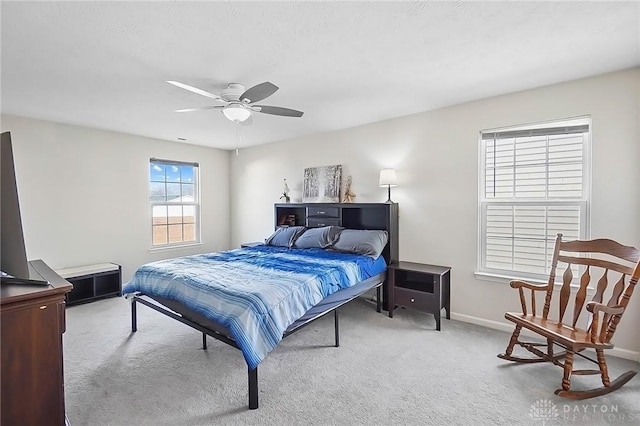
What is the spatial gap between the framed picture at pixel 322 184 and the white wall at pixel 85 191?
89.8 inches

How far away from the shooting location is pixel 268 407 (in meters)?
1.95

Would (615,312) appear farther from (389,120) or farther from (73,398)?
(73,398)

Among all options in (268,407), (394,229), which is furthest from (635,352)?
(268,407)

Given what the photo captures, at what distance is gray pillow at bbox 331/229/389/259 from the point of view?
139 inches

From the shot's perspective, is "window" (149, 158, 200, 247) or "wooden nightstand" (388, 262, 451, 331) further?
"window" (149, 158, 200, 247)

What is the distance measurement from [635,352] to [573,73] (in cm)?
242

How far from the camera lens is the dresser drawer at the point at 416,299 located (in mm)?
3207

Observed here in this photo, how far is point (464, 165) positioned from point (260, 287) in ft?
8.51

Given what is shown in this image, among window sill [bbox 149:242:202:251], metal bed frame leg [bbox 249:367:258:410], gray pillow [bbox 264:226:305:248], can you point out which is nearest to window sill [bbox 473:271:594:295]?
gray pillow [bbox 264:226:305:248]

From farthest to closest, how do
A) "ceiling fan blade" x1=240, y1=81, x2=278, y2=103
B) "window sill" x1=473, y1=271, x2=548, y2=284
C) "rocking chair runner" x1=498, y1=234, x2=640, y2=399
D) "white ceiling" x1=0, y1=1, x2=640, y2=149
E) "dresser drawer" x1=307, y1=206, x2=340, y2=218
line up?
1. "dresser drawer" x1=307, y1=206, x2=340, y2=218
2. "window sill" x1=473, y1=271, x2=548, y2=284
3. "ceiling fan blade" x1=240, y1=81, x2=278, y2=103
4. "rocking chair runner" x1=498, y1=234, x2=640, y2=399
5. "white ceiling" x1=0, y1=1, x2=640, y2=149

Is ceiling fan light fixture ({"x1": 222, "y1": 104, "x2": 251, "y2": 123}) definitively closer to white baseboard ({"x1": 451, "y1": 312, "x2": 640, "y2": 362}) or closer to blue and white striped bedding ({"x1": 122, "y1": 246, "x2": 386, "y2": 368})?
blue and white striped bedding ({"x1": 122, "y1": 246, "x2": 386, "y2": 368})

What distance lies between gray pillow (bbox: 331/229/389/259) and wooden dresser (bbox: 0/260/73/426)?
2.74 m

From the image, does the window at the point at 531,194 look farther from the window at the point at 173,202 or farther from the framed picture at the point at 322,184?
the window at the point at 173,202

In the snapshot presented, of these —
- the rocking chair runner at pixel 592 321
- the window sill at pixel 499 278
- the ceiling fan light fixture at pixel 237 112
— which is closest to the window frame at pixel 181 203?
the ceiling fan light fixture at pixel 237 112
